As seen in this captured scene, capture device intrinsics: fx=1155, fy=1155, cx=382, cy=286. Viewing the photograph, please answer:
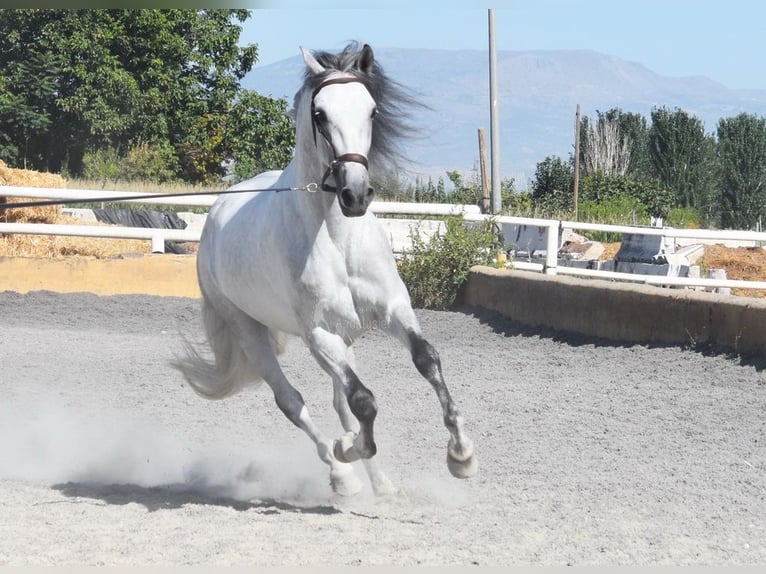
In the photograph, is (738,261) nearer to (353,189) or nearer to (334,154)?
(334,154)

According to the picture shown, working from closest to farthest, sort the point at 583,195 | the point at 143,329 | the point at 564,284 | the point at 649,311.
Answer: the point at 649,311 < the point at 564,284 < the point at 143,329 < the point at 583,195

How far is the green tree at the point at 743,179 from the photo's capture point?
206 feet

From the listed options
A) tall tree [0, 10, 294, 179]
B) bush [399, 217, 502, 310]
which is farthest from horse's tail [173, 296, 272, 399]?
tall tree [0, 10, 294, 179]

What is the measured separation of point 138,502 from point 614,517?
223 cm

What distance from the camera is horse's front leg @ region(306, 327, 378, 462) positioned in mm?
5016

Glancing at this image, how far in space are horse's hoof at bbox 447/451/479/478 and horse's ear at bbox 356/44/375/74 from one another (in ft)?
5.79

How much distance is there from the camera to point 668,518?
4.78 meters

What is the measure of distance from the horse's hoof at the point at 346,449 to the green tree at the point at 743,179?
5776cm

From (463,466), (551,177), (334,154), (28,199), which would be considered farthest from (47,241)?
(551,177)

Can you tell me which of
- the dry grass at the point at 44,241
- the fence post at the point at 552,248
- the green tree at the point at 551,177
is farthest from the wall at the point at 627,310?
the green tree at the point at 551,177

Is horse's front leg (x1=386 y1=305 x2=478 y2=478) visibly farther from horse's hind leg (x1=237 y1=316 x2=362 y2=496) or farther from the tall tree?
the tall tree

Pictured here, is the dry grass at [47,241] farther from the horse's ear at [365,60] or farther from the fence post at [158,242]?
the horse's ear at [365,60]

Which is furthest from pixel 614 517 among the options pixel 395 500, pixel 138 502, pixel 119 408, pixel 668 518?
pixel 119 408

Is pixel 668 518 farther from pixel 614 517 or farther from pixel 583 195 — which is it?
pixel 583 195
